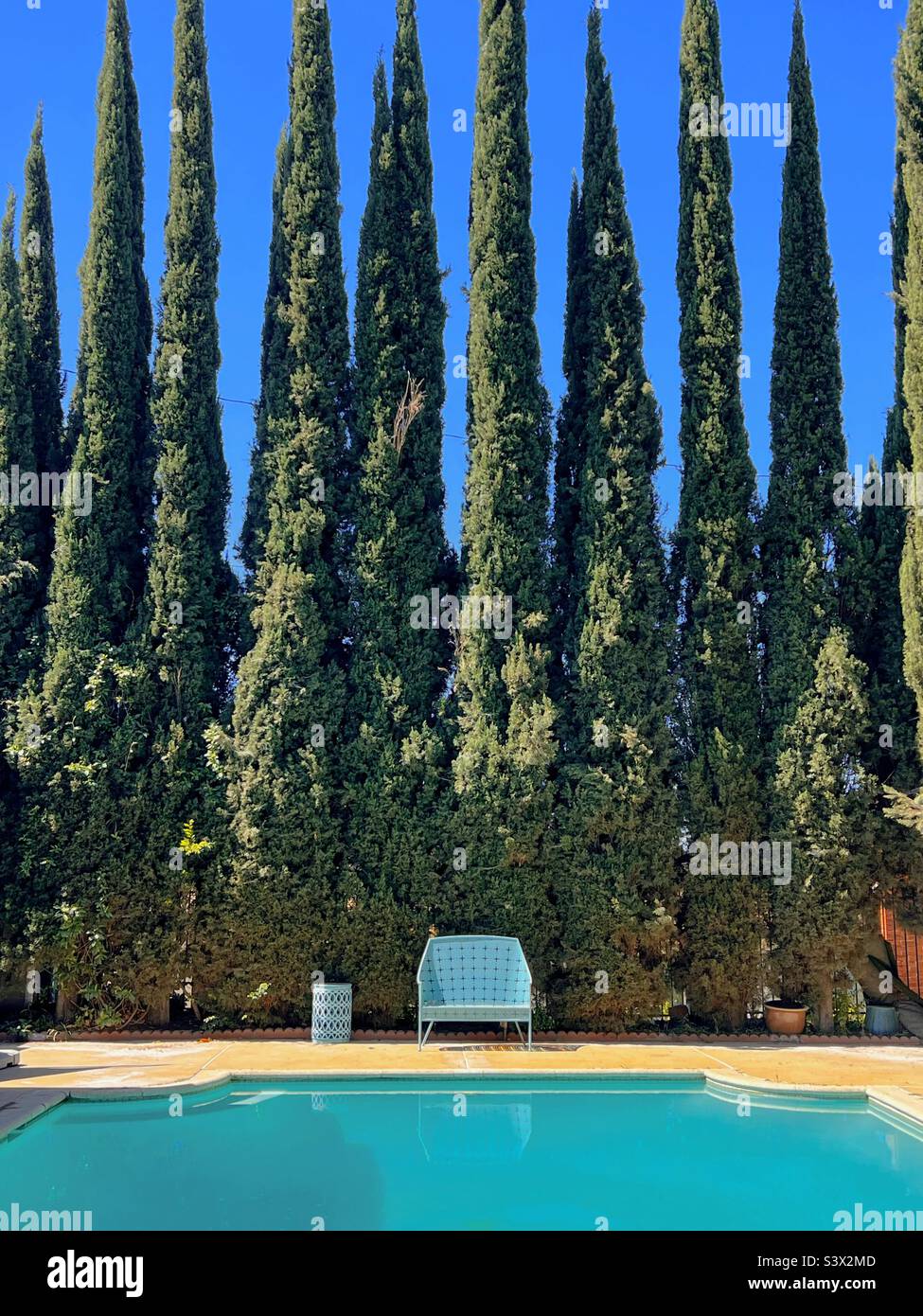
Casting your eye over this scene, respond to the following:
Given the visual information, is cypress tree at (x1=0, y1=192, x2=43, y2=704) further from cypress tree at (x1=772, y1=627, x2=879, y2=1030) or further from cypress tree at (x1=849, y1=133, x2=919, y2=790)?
cypress tree at (x1=849, y1=133, x2=919, y2=790)

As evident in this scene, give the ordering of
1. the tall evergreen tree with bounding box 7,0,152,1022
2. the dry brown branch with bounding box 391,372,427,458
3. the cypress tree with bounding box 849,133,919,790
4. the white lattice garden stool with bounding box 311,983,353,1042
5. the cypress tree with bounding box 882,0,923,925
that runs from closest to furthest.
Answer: the white lattice garden stool with bounding box 311,983,353,1042, the cypress tree with bounding box 882,0,923,925, the tall evergreen tree with bounding box 7,0,152,1022, the cypress tree with bounding box 849,133,919,790, the dry brown branch with bounding box 391,372,427,458

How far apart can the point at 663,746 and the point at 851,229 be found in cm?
612

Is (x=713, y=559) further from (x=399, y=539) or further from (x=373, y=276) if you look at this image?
(x=373, y=276)

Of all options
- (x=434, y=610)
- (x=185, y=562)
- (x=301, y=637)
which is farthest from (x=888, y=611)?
(x=185, y=562)

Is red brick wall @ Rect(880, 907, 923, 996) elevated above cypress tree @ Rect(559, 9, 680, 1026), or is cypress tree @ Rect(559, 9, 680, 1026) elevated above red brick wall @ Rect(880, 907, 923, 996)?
cypress tree @ Rect(559, 9, 680, 1026)

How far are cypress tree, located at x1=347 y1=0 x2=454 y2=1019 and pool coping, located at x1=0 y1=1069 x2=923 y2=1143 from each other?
2321 mm

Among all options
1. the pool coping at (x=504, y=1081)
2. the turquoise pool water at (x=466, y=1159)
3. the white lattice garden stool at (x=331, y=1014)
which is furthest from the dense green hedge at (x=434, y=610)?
the turquoise pool water at (x=466, y=1159)

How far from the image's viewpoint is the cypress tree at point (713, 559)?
11.2 meters

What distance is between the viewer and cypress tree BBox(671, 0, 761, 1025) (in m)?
11.2

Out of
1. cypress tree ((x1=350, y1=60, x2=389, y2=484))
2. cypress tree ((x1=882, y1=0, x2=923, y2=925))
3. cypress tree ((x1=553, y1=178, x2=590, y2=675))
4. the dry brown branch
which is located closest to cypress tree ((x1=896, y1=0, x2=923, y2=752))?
cypress tree ((x1=882, y1=0, x2=923, y2=925))

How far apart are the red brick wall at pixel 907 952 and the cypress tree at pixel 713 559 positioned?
1591 millimetres

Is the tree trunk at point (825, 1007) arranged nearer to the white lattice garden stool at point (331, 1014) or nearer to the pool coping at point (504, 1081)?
the pool coping at point (504, 1081)
